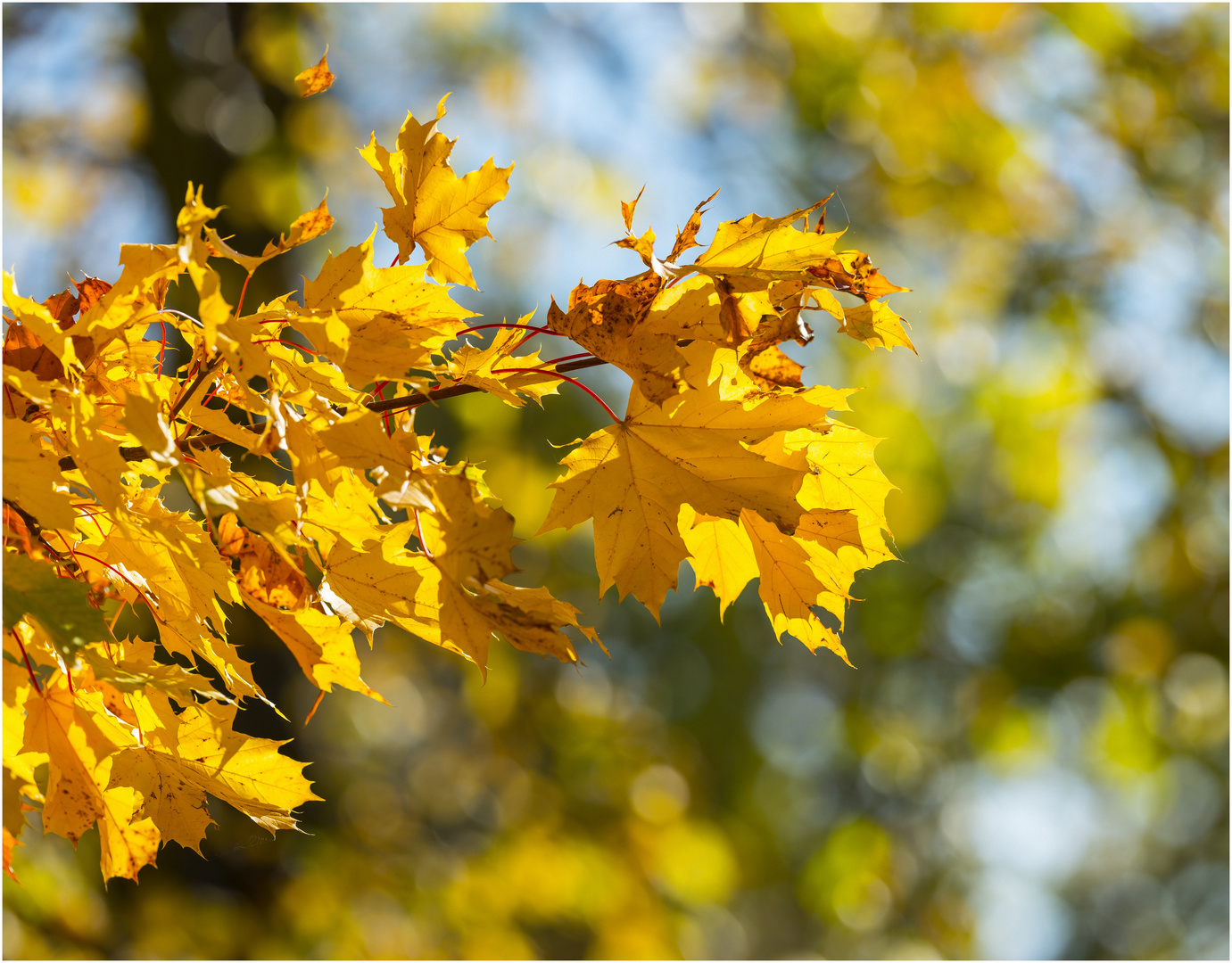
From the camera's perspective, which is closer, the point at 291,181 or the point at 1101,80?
the point at 291,181

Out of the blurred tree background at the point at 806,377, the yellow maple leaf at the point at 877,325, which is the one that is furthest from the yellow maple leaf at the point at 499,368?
the blurred tree background at the point at 806,377

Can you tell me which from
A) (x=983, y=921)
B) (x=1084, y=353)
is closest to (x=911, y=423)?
(x=1084, y=353)

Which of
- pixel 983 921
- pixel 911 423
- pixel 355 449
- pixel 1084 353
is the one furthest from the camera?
pixel 983 921

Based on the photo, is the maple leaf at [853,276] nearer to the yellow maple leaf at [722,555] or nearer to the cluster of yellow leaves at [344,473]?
the cluster of yellow leaves at [344,473]

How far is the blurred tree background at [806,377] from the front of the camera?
10.7 ft

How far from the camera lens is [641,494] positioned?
674 millimetres

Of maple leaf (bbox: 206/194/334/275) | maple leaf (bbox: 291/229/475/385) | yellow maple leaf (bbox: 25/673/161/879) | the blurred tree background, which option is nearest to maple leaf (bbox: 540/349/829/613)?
maple leaf (bbox: 291/229/475/385)

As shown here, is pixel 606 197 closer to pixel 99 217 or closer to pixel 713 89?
pixel 713 89

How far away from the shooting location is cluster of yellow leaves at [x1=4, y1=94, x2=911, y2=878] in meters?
0.50

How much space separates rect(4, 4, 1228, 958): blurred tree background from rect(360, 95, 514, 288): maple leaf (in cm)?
251

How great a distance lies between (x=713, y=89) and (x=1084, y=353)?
239 centimetres

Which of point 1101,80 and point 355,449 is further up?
point 355,449

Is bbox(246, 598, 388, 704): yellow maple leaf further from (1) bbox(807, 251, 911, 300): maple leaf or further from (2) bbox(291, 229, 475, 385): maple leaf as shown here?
(1) bbox(807, 251, 911, 300): maple leaf

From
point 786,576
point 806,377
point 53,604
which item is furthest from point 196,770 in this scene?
point 806,377
